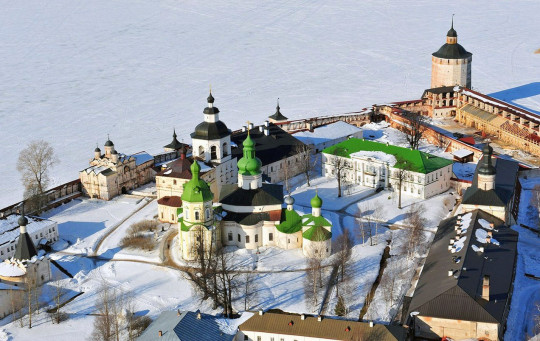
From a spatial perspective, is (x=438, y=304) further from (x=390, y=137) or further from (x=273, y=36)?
(x=273, y=36)

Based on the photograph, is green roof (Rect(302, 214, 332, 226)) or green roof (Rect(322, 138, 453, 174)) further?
green roof (Rect(322, 138, 453, 174))

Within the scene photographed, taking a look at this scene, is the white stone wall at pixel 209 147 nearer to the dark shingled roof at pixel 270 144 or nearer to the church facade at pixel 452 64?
the dark shingled roof at pixel 270 144

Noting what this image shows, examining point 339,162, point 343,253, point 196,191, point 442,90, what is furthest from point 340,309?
point 442,90

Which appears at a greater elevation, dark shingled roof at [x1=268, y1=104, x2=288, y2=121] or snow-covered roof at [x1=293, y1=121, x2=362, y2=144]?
dark shingled roof at [x1=268, y1=104, x2=288, y2=121]

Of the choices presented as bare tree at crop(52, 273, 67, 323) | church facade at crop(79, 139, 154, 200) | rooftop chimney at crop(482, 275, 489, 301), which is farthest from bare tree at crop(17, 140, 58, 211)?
rooftop chimney at crop(482, 275, 489, 301)

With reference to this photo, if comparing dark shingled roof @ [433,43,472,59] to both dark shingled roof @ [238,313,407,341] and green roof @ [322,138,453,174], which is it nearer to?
green roof @ [322,138,453,174]

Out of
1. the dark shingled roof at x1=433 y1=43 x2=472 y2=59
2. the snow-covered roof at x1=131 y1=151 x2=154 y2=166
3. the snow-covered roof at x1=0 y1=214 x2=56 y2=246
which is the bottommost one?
the snow-covered roof at x1=0 y1=214 x2=56 y2=246
